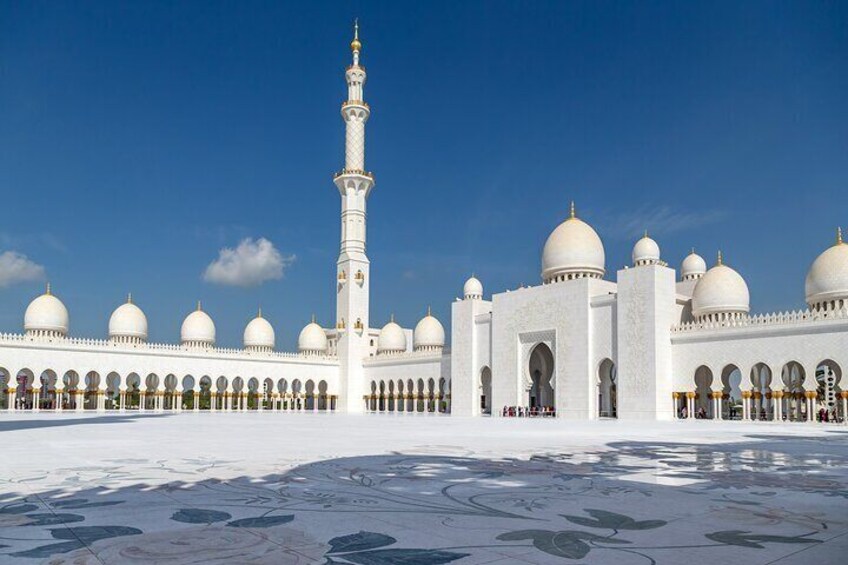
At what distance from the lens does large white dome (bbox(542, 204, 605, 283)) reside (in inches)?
1371

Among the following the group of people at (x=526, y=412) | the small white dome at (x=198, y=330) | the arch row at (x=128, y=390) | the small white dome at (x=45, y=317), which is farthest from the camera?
the small white dome at (x=198, y=330)

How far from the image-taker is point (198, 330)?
45.6m

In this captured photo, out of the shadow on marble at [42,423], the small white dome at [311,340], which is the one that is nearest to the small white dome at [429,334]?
the small white dome at [311,340]

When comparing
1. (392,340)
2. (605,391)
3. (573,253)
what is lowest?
(605,391)

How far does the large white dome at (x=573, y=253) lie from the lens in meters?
34.8

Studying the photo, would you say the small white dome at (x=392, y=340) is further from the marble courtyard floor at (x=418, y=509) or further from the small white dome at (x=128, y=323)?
the marble courtyard floor at (x=418, y=509)

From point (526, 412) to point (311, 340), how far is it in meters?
22.8

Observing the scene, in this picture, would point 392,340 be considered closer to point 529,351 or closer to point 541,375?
point 541,375

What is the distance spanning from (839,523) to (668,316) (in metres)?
26.8

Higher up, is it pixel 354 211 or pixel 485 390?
pixel 354 211

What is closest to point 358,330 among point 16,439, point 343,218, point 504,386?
point 343,218

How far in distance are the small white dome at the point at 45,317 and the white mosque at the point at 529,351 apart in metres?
0.08

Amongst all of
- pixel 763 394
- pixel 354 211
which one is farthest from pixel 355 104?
pixel 763 394

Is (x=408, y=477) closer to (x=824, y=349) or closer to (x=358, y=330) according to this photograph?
(x=824, y=349)
